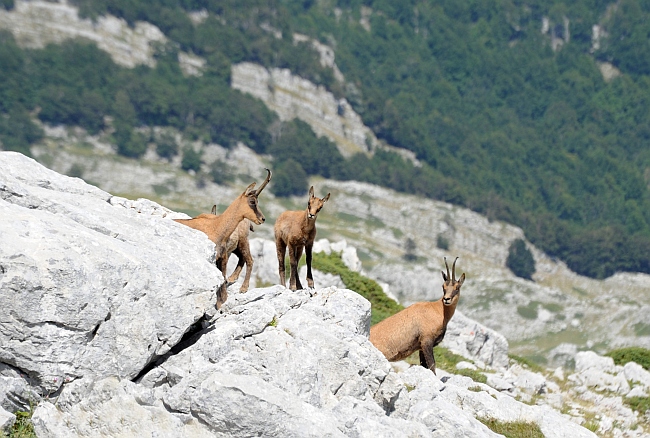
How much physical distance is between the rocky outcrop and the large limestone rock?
0.02m

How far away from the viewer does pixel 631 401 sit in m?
35.7

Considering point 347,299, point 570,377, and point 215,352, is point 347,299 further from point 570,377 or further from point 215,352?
point 570,377

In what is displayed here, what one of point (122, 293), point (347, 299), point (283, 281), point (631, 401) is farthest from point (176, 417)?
point (631, 401)

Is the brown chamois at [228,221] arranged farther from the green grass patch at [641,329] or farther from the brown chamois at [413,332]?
the green grass patch at [641,329]

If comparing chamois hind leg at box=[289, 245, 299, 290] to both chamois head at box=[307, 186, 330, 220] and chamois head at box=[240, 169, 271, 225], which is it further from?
chamois head at box=[240, 169, 271, 225]

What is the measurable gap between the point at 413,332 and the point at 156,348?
9.91 metres

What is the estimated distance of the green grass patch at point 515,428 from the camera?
23562mm

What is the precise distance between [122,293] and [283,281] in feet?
30.4

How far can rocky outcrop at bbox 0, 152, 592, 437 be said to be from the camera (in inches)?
713

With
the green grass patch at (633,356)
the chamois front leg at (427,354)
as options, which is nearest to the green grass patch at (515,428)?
the chamois front leg at (427,354)

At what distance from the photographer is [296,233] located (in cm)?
2767

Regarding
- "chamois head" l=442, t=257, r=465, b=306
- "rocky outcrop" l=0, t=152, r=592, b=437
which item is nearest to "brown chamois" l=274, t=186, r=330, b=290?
"chamois head" l=442, t=257, r=465, b=306

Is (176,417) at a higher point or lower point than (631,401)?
higher

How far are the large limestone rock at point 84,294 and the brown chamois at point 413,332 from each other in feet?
24.9
